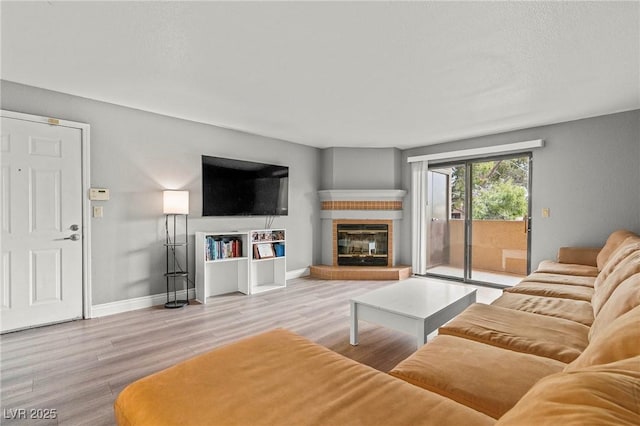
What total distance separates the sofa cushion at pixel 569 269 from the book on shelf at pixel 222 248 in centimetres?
366

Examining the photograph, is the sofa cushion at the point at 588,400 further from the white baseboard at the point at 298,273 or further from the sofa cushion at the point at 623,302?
the white baseboard at the point at 298,273

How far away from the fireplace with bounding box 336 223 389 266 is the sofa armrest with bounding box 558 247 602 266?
8.11 ft

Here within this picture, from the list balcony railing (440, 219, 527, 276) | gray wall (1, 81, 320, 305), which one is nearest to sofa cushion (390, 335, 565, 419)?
gray wall (1, 81, 320, 305)

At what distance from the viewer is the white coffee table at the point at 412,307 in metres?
2.27

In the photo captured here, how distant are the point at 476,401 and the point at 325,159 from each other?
187 inches

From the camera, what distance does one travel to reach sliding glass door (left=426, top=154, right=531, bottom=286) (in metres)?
4.40

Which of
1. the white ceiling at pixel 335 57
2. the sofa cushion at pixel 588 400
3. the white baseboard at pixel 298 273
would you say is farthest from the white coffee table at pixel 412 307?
the white baseboard at pixel 298 273

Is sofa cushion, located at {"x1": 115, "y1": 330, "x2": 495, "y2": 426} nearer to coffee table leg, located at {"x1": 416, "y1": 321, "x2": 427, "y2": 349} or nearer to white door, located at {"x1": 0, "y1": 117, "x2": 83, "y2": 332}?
coffee table leg, located at {"x1": 416, "y1": 321, "x2": 427, "y2": 349}

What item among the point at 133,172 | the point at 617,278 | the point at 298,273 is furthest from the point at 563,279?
the point at 133,172

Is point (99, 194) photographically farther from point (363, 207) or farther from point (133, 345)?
point (363, 207)

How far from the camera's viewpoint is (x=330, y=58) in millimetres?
2316

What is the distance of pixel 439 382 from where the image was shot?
4.11 ft

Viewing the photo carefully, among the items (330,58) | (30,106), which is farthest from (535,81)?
(30,106)

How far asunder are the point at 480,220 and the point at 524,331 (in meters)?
3.33
